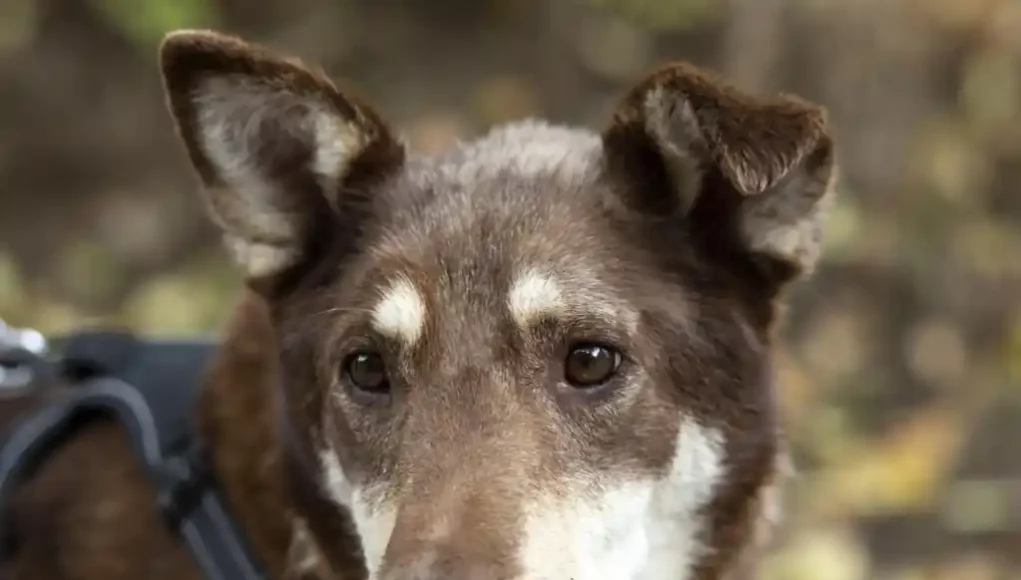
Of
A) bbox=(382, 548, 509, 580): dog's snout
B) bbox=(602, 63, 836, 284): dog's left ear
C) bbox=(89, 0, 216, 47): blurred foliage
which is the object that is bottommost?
bbox=(382, 548, 509, 580): dog's snout

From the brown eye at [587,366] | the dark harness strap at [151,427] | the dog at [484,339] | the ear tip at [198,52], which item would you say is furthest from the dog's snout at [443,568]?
the ear tip at [198,52]

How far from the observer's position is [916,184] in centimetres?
500

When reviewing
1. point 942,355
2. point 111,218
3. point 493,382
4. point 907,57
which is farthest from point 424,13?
point 493,382

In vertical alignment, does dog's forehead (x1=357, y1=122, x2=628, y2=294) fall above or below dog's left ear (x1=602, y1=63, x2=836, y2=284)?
below

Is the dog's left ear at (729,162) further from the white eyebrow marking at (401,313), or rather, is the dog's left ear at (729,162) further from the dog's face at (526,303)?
the white eyebrow marking at (401,313)

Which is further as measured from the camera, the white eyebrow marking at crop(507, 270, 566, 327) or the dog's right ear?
the dog's right ear

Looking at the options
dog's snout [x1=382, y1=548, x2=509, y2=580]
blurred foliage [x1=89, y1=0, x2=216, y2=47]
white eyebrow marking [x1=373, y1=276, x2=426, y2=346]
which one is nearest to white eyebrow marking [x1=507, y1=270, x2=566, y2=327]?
white eyebrow marking [x1=373, y1=276, x2=426, y2=346]

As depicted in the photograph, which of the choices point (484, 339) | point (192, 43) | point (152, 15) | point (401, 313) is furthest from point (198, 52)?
point (152, 15)

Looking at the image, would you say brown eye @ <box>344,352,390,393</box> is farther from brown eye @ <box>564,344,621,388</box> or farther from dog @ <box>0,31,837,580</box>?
brown eye @ <box>564,344,621,388</box>

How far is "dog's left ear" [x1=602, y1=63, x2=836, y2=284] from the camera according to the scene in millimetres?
1884

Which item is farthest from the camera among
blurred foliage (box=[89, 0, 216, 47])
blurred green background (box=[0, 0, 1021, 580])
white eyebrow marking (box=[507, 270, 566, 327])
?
blurred foliage (box=[89, 0, 216, 47])

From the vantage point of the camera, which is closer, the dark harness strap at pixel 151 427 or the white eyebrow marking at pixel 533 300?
the white eyebrow marking at pixel 533 300

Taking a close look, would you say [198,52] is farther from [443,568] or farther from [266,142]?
[443,568]

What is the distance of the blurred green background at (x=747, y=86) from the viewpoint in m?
4.34
